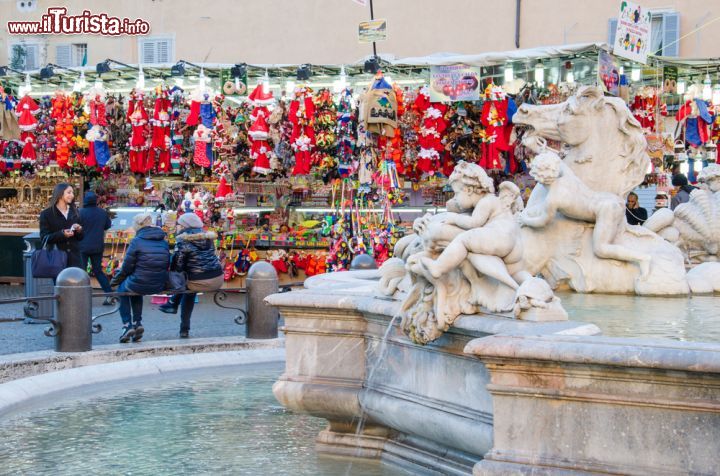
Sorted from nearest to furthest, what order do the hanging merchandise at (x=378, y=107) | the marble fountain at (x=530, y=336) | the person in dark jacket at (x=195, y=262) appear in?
the marble fountain at (x=530, y=336)
the person in dark jacket at (x=195, y=262)
the hanging merchandise at (x=378, y=107)

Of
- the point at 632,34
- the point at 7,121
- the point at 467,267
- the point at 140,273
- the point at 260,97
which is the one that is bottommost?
the point at 140,273

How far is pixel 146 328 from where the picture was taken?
13195mm

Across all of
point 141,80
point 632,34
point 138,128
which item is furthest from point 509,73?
point 138,128

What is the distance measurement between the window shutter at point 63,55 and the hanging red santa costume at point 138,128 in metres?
9.92

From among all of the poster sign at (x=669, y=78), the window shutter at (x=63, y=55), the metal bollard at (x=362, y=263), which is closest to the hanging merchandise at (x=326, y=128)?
the metal bollard at (x=362, y=263)

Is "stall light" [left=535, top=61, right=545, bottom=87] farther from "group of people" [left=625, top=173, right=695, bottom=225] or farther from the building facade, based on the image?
the building facade

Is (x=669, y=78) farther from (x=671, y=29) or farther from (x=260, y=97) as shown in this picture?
(x=671, y=29)

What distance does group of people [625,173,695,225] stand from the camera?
14.0m

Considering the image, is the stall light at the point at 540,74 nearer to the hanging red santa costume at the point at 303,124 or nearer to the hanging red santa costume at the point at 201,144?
the hanging red santa costume at the point at 303,124

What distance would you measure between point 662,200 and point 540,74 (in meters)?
2.05

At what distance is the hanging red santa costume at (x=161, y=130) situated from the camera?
16.8m

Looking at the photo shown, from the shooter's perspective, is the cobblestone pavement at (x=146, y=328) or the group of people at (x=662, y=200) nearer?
the cobblestone pavement at (x=146, y=328)

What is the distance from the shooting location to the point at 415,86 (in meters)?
15.8

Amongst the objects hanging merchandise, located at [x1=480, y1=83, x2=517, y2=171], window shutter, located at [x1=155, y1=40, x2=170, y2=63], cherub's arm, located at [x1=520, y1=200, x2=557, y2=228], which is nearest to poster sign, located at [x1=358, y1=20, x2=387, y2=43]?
hanging merchandise, located at [x1=480, y1=83, x2=517, y2=171]
